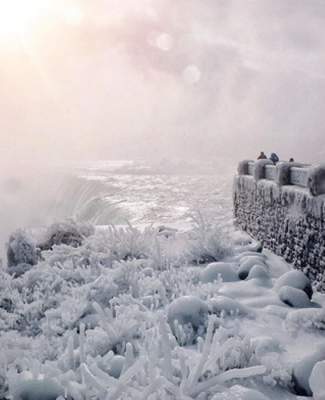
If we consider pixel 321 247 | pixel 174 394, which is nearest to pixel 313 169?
pixel 321 247

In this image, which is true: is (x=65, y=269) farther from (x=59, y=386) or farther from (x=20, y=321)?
(x=59, y=386)

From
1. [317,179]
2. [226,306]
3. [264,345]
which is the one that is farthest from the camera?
[317,179]

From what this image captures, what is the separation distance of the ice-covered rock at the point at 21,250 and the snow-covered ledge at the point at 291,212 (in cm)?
657

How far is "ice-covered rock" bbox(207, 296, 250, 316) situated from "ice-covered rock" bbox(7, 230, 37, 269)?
6995 millimetres

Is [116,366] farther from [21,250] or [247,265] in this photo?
[21,250]

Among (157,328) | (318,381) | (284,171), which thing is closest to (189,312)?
(157,328)

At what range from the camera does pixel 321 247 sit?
7445mm

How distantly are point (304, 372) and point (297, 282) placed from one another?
9.62ft

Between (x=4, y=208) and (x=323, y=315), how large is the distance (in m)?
51.8

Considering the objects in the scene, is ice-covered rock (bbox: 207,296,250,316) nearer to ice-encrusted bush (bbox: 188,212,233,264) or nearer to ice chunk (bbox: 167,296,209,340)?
ice chunk (bbox: 167,296,209,340)

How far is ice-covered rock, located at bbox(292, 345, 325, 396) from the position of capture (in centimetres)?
430

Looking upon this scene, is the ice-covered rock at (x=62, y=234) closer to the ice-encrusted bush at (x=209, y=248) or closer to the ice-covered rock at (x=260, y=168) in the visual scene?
the ice-encrusted bush at (x=209, y=248)

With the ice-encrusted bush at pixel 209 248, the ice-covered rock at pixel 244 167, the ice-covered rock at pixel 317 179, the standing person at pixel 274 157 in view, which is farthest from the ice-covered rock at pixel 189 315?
the standing person at pixel 274 157

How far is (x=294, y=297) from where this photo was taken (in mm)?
6711
